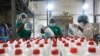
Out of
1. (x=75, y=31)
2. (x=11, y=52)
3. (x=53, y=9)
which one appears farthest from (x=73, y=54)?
(x=53, y=9)

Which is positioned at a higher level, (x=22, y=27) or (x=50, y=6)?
(x=50, y=6)

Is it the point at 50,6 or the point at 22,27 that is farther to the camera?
the point at 50,6

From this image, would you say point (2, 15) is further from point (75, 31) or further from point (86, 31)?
point (86, 31)

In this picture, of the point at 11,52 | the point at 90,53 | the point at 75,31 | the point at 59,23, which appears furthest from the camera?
the point at 59,23

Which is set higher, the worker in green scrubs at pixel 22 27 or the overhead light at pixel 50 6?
the overhead light at pixel 50 6

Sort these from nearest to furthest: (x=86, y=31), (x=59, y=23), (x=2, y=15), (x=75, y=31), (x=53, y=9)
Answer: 1. (x=86, y=31)
2. (x=75, y=31)
3. (x=59, y=23)
4. (x=2, y=15)
5. (x=53, y=9)

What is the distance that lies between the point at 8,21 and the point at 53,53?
3.90 meters

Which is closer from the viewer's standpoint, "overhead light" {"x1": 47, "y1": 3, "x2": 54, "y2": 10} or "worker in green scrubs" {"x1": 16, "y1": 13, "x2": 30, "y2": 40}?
"worker in green scrubs" {"x1": 16, "y1": 13, "x2": 30, "y2": 40}

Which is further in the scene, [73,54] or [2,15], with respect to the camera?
[2,15]

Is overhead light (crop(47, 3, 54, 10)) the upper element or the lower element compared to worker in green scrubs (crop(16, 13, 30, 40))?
upper

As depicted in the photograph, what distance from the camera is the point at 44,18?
10273 millimetres

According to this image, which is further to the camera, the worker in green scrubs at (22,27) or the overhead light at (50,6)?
the overhead light at (50,6)

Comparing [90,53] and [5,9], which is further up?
[5,9]

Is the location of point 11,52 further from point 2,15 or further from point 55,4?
point 55,4
